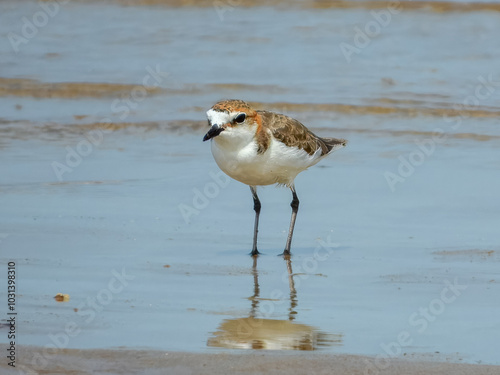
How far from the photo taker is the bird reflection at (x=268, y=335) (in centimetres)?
535

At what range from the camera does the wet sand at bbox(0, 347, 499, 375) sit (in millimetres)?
A: 4781

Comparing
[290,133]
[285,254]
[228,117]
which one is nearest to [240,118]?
[228,117]

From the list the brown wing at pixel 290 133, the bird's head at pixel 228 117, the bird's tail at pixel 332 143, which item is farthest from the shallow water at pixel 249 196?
the bird's head at pixel 228 117

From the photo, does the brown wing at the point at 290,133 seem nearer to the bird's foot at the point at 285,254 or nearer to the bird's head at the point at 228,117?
the bird's head at the point at 228,117

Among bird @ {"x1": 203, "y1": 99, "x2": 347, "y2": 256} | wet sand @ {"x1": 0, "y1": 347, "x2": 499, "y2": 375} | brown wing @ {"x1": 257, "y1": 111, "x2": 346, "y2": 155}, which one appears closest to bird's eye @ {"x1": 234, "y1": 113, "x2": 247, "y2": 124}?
bird @ {"x1": 203, "y1": 99, "x2": 347, "y2": 256}

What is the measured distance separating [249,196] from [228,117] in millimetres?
2346

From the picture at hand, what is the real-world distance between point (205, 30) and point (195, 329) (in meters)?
14.7

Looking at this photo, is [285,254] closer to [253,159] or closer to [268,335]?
[253,159]

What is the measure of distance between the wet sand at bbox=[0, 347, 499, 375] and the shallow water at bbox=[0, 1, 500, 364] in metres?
0.22

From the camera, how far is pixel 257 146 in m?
7.69

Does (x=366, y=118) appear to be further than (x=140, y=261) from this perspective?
Yes

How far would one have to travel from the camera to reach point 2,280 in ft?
21.8

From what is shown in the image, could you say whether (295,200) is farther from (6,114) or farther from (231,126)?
(6,114)

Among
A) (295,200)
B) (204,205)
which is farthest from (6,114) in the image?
(295,200)
